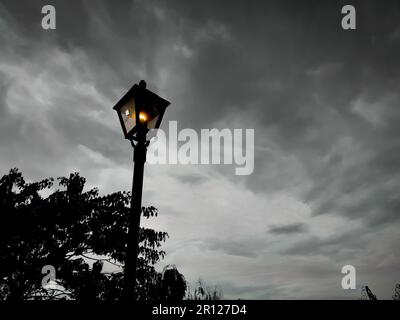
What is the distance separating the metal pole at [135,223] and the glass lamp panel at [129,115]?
8.0 inches

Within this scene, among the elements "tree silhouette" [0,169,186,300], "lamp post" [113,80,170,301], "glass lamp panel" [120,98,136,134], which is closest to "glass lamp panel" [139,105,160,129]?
"lamp post" [113,80,170,301]

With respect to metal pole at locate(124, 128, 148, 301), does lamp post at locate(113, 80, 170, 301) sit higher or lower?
higher

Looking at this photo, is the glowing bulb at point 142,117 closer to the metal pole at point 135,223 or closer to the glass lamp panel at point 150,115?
the glass lamp panel at point 150,115

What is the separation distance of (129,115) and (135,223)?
1.50 m

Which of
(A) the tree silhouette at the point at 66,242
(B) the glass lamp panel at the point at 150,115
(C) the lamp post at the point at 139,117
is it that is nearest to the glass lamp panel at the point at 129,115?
(C) the lamp post at the point at 139,117

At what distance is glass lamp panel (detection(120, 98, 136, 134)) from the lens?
3717 millimetres

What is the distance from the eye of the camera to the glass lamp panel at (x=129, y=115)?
12.2ft

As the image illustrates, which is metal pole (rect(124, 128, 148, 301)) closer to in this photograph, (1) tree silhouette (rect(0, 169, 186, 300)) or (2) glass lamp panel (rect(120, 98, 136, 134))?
(2) glass lamp panel (rect(120, 98, 136, 134))

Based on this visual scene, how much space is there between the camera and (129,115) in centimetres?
378

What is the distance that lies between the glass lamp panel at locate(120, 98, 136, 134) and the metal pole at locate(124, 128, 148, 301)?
0.66 feet
